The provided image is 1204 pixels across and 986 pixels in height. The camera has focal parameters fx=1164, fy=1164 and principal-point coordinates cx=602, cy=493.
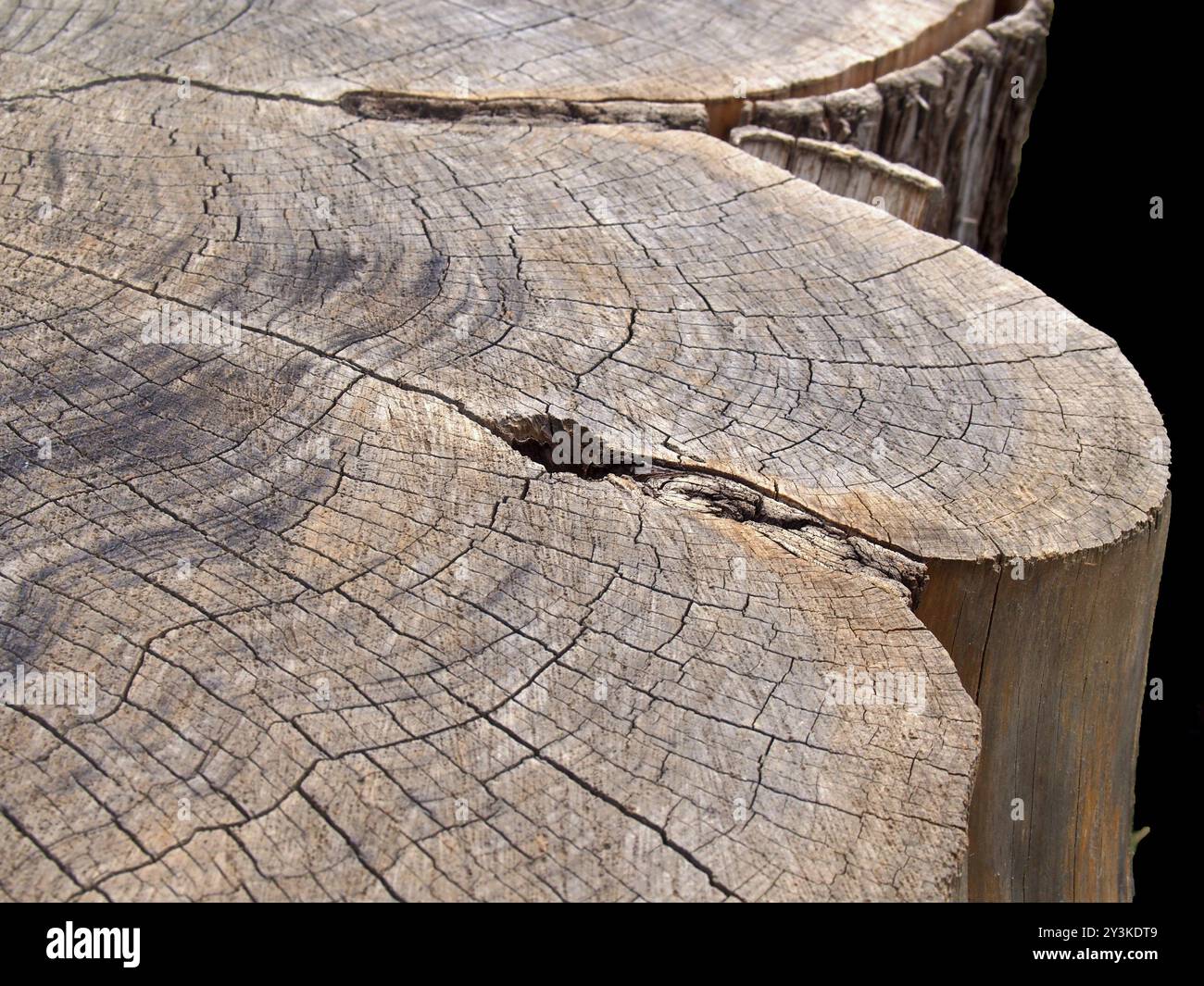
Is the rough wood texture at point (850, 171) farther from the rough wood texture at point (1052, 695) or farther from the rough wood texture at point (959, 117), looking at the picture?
the rough wood texture at point (1052, 695)

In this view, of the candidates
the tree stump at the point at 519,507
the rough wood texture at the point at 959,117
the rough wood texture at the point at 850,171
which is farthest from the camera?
the rough wood texture at the point at 959,117

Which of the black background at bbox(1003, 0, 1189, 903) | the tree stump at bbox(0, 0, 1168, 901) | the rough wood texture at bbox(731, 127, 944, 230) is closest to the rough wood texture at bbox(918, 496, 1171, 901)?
the tree stump at bbox(0, 0, 1168, 901)

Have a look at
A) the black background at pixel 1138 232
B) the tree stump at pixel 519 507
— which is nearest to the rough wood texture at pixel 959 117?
the tree stump at pixel 519 507

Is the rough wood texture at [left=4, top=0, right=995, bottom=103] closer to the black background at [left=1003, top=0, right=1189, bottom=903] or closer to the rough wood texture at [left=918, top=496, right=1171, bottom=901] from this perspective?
the rough wood texture at [left=918, top=496, right=1171, bottom=901]

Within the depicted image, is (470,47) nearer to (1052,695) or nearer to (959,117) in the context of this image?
(959,117)

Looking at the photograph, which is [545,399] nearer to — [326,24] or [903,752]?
[903,752]

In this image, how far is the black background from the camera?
4.56m

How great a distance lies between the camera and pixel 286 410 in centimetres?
184

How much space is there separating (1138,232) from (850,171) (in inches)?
98.6

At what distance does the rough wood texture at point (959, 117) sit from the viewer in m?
3.03

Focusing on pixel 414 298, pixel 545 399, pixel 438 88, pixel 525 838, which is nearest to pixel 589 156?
pixel 438 88

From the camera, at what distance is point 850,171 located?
291 cm

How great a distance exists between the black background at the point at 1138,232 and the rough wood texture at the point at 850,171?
89.3 inches
